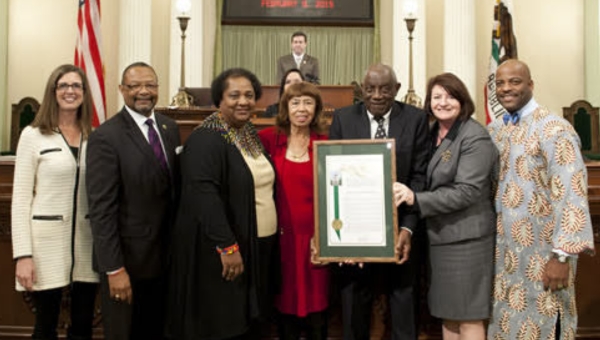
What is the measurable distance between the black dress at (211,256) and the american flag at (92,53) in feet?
13.8

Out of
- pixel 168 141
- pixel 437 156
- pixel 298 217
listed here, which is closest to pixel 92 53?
pixel 168 141

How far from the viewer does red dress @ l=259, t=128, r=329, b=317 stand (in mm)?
2777

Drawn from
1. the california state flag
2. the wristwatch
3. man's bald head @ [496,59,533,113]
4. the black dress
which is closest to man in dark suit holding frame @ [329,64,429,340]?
man's bald head @ [496,59,533,113]

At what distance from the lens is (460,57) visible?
8.81 m

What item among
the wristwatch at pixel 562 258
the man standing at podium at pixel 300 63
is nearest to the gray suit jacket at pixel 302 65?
the man standing at podium at pixel 300 63

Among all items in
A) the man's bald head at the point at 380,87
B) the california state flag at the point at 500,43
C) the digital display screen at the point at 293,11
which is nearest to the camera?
the man's bald head at the point at 380,87

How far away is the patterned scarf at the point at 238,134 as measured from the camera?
8.42 feet

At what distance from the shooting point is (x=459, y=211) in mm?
2598

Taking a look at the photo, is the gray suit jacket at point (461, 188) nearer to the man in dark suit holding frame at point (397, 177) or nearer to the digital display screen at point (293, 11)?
the man in dark suit holding frame at point (397, 177)

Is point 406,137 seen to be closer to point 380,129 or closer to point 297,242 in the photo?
point 380,129

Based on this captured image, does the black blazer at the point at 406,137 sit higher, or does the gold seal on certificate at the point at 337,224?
the black blazer at the point at 406,137

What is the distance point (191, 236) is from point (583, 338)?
112 inches

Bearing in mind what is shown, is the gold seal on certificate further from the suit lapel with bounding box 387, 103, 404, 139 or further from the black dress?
the suit lapel with bounding box 387, 103, 404, 139

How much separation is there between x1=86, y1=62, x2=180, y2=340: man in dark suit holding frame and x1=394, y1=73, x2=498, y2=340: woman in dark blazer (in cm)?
118
